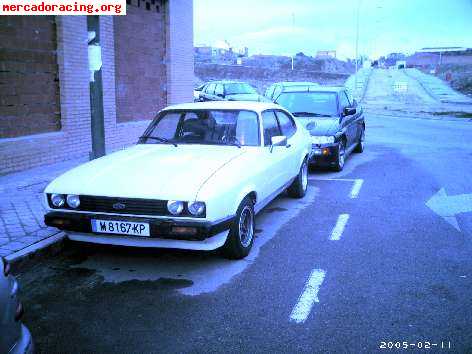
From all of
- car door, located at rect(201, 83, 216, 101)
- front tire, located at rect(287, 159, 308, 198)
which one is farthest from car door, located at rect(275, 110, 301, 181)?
car door, located at rect(201, 83, 216, 101)

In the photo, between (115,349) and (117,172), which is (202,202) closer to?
(117,172)

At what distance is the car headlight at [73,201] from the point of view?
15.8 feet

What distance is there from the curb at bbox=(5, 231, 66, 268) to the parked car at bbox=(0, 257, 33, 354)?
7.52 feet

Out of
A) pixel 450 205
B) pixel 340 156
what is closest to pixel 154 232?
pixel 450 205

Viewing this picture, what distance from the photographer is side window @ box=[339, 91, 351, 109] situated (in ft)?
36.7

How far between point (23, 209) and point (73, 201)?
2095 millimetres

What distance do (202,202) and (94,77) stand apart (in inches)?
127

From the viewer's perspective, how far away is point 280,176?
21.6 ft

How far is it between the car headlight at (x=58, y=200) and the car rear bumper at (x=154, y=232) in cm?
8

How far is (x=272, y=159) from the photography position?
20.4 ft

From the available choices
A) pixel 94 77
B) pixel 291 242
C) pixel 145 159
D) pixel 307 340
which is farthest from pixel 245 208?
pixel 94 77

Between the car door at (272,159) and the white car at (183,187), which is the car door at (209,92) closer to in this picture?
the car door at (272,159)

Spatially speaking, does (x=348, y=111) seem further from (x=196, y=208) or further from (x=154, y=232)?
(x=154, y=232)

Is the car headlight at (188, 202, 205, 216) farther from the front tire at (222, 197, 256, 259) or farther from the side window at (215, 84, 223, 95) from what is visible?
the side window at (215, 84, 223, 95)
